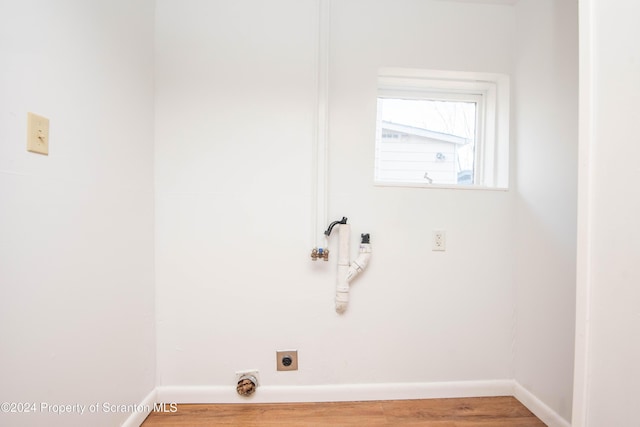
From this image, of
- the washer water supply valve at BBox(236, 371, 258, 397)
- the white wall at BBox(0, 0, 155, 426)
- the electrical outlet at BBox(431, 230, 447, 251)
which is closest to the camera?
the white wall at BBox(0, 0, 155, 426)

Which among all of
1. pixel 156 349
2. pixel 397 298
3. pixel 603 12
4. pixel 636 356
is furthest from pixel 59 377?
pixel 603 12

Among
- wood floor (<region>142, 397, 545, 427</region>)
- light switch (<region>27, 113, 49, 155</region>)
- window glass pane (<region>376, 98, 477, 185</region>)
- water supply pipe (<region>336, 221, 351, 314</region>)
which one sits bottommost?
wood floor (<region>142, 397, 545, 427</region>)

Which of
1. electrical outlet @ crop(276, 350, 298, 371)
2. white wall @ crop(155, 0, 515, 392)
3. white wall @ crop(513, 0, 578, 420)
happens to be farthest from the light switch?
white wall @ crop(513, 0, 578, 420)

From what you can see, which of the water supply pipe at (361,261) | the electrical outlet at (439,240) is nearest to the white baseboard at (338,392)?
the water supply pipe at (361,261)

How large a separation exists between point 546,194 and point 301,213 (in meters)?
1.16

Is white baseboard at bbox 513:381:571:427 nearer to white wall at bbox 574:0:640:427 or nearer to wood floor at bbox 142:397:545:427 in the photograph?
wood floor at bbox 142:397:545:427

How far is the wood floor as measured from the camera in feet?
3.93

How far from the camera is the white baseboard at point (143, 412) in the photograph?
3.65 feet

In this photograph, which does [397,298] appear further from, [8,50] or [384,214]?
[8,50]

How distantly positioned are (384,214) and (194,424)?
1325 mm

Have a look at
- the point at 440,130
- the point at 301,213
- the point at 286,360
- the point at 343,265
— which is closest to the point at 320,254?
the point at 343,265

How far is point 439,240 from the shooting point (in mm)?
1377

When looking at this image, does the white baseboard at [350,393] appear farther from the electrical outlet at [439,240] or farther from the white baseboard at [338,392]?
the electrical outlet at [439,240]

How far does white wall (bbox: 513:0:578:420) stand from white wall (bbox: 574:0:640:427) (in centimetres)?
61
